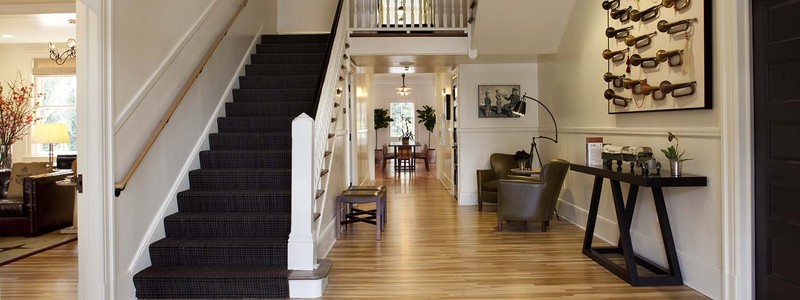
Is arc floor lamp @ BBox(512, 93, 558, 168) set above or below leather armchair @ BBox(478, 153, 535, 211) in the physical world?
above

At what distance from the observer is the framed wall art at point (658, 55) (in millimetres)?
3326

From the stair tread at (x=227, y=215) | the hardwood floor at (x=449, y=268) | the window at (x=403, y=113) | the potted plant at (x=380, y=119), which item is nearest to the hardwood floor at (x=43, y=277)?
the hardwood floor at (x=449, y=268)

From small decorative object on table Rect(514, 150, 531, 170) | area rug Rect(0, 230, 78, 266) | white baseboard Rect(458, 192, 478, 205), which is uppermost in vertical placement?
small decorative object on table Rect(514, 150, 531, 170)

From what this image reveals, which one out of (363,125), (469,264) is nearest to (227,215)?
(469,264)

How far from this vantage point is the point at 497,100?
7.45 metres

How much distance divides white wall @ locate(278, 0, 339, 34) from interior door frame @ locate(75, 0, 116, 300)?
16.0ft

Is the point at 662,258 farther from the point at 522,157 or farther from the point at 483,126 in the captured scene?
the point at 483,126

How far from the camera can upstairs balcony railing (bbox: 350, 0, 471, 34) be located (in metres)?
6.47

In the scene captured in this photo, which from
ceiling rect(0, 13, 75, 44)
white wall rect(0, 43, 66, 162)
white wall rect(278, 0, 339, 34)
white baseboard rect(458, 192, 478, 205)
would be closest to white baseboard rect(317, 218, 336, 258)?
white baseboard rect(458, 192, 478, 205)

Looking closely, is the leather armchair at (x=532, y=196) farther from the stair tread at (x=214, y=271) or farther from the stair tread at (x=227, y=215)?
the stair tread at (x=214, y=271)

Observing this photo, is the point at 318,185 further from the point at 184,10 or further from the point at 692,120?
the point at 692,120

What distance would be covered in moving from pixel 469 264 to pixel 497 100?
378 centimetres

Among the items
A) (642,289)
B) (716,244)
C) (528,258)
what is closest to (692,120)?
(716,244)

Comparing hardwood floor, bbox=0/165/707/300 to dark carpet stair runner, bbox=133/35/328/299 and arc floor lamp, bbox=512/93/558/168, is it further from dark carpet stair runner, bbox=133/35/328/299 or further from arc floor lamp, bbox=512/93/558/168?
arc floor lamp, bbox=512/93/558/168
